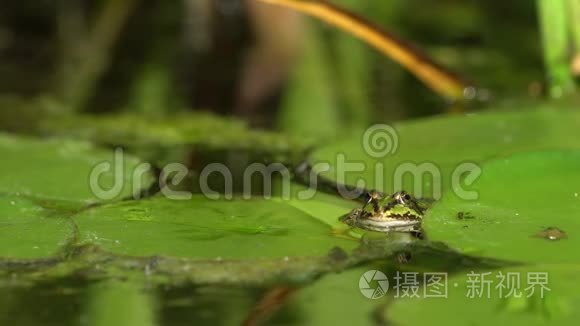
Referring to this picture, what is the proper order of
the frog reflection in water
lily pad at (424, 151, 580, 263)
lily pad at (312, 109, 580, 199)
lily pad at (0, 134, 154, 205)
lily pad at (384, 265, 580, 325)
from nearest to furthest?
lily pad at (384, 265, 580, 325) < lily pad at (424, 151, 580, 263) < the frog reflection in water < lily pad at (0, 134, 154, 205) < lily pad at (312, 109, 580, 199)

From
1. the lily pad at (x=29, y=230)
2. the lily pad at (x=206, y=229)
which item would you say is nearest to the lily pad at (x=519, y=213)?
the lily pad at (x=206, y=229)

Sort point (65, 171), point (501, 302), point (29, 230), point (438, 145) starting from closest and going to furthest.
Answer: point (501, 302), point (29, 230), point (65, 171), point (438, 145)

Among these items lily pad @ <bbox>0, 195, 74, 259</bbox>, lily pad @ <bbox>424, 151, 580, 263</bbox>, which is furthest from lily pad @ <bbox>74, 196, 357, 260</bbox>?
lily pad @ <bbox>424, 151, 580, 263</bbox>

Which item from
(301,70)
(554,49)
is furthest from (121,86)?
(554,49)

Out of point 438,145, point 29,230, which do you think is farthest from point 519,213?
point 29,230

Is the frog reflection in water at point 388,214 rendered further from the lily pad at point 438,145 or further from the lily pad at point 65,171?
the lily pad at point 65,171

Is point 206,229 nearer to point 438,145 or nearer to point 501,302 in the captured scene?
point 501,302

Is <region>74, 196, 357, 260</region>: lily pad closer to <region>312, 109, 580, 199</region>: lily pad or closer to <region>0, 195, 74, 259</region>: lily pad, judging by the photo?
<region>0, 195, 74, 259</region>: lily pad
